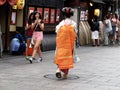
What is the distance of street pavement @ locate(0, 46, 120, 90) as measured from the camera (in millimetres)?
9836

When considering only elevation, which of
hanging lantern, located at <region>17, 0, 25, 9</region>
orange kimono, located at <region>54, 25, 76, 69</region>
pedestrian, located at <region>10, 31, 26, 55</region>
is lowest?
pedestrian, located at <region>10, 31, 26, 55</region>

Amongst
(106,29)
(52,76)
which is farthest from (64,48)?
(106,29)

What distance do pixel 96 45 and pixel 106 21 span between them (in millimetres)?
1671

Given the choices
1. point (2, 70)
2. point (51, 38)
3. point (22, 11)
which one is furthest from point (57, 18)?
point (2, 70)

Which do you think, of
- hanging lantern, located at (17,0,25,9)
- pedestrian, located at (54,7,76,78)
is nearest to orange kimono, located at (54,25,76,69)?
pedestrian, located at (54,7,76,78)

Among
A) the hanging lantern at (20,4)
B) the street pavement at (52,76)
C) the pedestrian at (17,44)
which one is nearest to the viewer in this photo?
the street pavement at (52,76)

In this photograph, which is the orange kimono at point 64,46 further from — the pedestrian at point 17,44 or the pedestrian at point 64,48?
the pedestrian at point 17,44

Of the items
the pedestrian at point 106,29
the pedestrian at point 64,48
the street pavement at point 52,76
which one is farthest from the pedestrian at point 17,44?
the pedestrian at point 106,29

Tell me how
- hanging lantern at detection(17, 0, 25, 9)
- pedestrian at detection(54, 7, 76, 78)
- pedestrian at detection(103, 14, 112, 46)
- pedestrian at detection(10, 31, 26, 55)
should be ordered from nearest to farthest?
pedestrian at detection(54, 7, 76, 78) < pedestrian at detection(10, 31, 26, 55) < hanging lantern at detection(17, 0, 25, 9) < pedestrian at detection(103, 14, 112, 46)

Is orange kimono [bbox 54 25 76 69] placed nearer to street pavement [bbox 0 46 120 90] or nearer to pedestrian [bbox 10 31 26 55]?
street pavement [bbox 0 46 120 90]

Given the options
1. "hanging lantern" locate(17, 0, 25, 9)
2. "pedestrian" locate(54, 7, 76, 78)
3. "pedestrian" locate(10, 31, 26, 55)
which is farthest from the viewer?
"hanging lantern" locate(17, 0, 25, 9)

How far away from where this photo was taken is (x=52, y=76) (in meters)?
11.5

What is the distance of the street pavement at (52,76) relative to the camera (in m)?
9.84

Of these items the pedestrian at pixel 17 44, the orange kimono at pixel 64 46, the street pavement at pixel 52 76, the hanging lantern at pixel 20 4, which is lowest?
the street pavement at pixel 52 76
